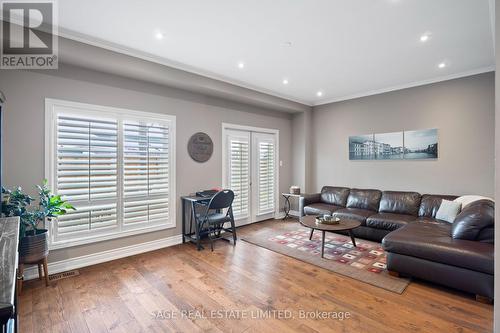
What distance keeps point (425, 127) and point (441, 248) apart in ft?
8.86

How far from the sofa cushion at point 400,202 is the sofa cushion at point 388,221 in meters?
0.18

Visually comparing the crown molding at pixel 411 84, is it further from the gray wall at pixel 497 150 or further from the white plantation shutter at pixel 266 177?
the gray wall at pixel 497 150

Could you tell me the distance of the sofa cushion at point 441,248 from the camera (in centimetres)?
238

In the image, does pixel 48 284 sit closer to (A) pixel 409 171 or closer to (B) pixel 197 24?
(B) pixel 197 24

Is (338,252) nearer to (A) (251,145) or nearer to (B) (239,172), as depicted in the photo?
(B) (239,172)

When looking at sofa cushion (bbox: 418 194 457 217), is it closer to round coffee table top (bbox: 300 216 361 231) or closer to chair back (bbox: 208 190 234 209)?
round coffee table top (bbox: 300 216 361 231)

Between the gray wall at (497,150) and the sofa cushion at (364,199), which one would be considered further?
the sofa cushion at (364,199)

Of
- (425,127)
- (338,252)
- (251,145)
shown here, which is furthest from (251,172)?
(425,127)

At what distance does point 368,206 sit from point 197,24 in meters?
4.22

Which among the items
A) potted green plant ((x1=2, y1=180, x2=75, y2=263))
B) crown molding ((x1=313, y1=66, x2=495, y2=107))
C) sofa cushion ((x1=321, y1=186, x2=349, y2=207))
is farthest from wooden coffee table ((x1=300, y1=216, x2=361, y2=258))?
potted green plant ((x1=2, y1=180, x2=75, y2=263))

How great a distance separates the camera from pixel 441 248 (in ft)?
8.54

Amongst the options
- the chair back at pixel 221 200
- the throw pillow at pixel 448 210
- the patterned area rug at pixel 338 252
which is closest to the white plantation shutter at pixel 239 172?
the patterned area rug at pixel 338 252

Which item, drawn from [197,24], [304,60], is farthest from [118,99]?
[304,60]

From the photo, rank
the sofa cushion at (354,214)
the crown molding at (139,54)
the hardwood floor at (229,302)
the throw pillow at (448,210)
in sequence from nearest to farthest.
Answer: the hardwood floor at (229,302) → the crown molding at (139,54) → the throw pillow at (448,210) → the sofa cushion at (354,214)
